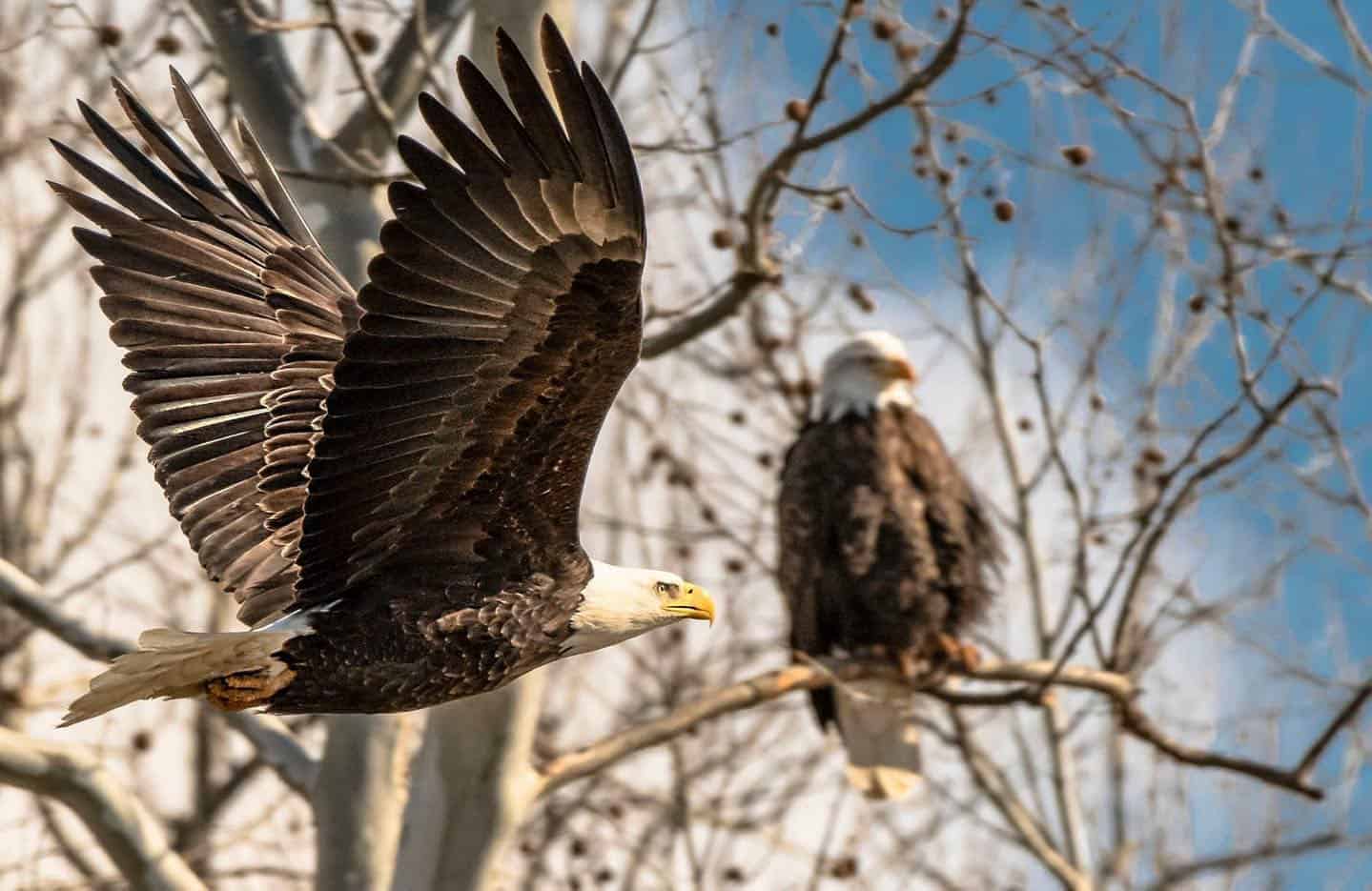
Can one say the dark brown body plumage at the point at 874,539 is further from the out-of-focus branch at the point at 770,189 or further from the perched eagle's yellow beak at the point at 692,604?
the perched eagle's yellow beak at the point at 692,604

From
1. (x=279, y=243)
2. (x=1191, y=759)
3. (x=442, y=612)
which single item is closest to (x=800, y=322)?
(x=1191, y=759)

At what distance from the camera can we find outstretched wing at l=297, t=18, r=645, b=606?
337 centimetres

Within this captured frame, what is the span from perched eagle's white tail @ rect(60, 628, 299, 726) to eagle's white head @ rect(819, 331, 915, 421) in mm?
4187

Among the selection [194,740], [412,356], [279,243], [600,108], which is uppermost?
[194,740]

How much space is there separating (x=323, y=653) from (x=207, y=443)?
66 centimetres

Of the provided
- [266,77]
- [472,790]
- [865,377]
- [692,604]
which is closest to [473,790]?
[472,790]

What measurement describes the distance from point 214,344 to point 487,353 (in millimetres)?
926

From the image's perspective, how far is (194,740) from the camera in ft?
29.0

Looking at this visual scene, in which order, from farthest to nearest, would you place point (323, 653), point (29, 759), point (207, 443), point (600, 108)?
point (29, 759) → point (207, 443) → point (323, 653) → point (600, 108)

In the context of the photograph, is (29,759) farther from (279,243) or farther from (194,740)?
(194,740)

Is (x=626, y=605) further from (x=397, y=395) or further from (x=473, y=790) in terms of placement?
(x=473, y=790)

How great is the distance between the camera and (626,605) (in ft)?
12.8

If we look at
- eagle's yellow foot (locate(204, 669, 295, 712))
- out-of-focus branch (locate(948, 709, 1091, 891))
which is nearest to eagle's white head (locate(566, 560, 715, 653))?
eagle's yellow foot (locate(204, 669, 295, 712))

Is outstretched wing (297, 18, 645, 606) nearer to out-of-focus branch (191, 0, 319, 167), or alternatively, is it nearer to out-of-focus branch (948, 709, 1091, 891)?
out-of-focus branch (191, 0, 319, 167)
